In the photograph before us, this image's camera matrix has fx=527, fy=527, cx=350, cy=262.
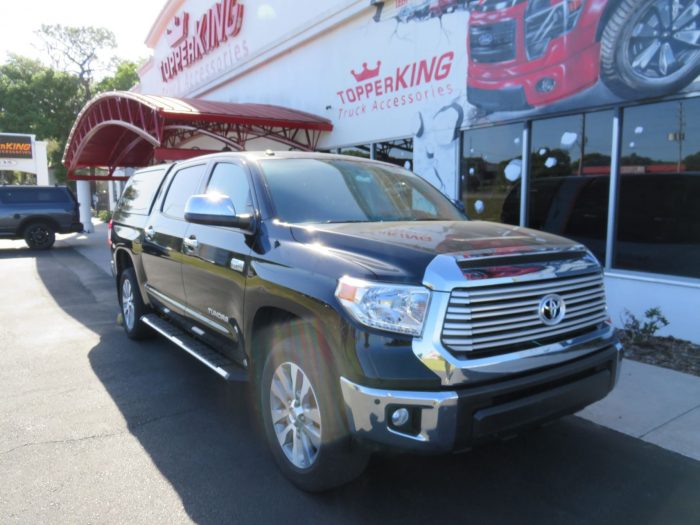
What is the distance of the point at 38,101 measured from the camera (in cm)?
4003

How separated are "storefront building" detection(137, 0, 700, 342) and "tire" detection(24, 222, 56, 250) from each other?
10.3 metres

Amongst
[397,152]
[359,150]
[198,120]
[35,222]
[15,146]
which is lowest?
[35,222]

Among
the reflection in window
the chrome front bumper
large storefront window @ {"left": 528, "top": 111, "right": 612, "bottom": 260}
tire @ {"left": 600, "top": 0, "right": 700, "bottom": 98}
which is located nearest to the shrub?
large storefront window @ {"left": 528, "top": 111, "right": 612, "bottom": 260}

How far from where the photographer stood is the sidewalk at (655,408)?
364 centimetres

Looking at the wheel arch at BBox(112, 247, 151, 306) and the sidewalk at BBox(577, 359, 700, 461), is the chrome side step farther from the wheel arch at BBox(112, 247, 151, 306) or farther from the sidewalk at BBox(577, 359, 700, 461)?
the sidewalk at BBox(577, 359, 700, 461)

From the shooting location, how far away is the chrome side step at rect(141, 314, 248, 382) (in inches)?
140

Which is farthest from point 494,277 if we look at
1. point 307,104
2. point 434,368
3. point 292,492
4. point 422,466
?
point 307,104

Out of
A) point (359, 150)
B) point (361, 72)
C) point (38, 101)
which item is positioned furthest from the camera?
point (38, 101)

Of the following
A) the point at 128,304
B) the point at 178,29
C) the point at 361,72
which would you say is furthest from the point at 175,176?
the point at 178,29

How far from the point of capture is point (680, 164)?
5832mm

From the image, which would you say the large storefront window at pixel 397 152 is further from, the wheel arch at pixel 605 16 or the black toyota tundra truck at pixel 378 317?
the black toyota tundra truck at pixel 378 317

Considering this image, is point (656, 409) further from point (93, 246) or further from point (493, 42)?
point (93, 246)

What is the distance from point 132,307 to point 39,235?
12750 millimetres

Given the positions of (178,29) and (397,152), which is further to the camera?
(178,29)
